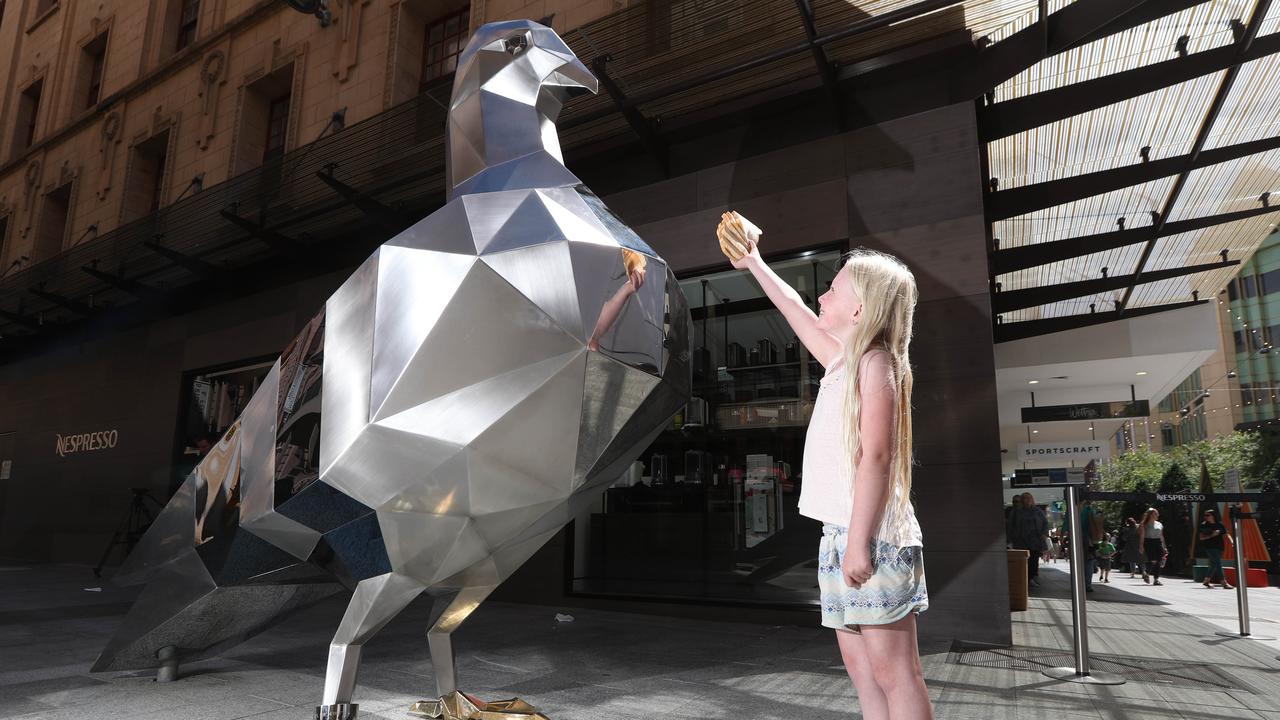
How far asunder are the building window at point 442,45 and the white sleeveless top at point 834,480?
10238mm

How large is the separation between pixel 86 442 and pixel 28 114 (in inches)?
411

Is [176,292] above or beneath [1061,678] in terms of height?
above

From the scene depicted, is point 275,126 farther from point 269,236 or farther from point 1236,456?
point 1236,456

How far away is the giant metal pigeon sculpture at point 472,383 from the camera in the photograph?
238cm

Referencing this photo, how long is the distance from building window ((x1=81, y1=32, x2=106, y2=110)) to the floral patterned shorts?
2022 cm

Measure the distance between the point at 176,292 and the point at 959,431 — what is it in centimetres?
1243

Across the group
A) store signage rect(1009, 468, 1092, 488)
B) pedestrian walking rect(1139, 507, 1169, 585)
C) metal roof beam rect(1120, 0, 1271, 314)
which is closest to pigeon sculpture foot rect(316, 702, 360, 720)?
metal roof beam rect(1120, 0, 1271, 314)

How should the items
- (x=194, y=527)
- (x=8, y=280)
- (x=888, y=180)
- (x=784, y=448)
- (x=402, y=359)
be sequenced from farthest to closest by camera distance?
(x=8, y=280) → (x=784, y=448) → (x=888, y=180) → (x=194, y=527) → (x=402, y=359)

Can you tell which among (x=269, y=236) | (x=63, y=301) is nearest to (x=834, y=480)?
(x=269, y=236)

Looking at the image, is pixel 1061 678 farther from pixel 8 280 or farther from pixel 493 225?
pixel 8 280

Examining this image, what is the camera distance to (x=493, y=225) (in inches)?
98.0

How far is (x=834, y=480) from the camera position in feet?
6.46

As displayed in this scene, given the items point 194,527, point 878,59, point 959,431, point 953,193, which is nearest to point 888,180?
point 953,193

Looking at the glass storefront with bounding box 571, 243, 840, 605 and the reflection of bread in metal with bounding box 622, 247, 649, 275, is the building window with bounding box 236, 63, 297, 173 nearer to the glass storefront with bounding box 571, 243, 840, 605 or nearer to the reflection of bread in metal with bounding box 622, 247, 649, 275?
the glass storefront with bounding box 571, 243, 840, 605
